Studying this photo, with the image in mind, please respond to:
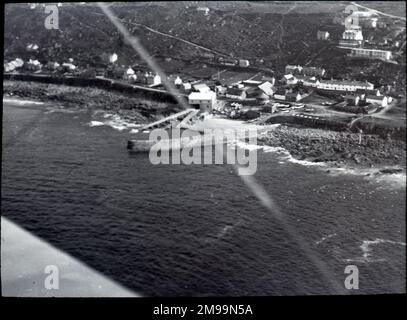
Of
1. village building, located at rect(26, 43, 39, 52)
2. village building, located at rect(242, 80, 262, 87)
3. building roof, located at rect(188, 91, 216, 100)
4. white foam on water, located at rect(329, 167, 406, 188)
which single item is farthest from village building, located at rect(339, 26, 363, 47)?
village building, located at rect(26, 43, 39, 52)

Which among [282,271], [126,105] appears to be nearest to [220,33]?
[126,105]

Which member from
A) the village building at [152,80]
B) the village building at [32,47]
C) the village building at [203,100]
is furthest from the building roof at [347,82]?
the village building at [32,47]

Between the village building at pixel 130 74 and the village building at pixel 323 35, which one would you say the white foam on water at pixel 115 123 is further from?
the village building at pixel 323 35

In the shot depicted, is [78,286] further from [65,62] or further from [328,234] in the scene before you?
[65,62]

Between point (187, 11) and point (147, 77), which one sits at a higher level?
point (187, 11)

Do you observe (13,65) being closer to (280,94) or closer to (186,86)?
(186,86)
